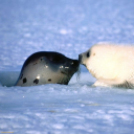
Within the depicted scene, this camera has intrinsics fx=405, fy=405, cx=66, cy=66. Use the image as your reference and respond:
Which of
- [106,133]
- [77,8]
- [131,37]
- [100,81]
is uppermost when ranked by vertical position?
[77,8]

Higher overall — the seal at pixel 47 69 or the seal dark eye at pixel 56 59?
the seal dark eye at pixel 56 59

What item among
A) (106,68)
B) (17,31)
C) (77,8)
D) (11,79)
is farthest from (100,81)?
(77,8)

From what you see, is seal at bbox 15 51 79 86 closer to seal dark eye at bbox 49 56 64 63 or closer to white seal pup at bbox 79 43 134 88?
seal dark eye at bbox 49 56 64 63

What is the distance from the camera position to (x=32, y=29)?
11.8 m

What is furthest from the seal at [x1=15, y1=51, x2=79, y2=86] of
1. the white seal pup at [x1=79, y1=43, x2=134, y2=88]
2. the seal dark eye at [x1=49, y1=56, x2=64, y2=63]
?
the white seal pup at [x1=79, y1=43, x2=134, y2=88]

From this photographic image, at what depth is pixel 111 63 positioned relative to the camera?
4742 millimetres

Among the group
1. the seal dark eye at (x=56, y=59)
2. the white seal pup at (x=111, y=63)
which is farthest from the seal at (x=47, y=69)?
the white seal pup at (x=111, y=63)

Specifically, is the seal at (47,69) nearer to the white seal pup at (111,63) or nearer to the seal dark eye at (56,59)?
the seal dark eye at (56,59)

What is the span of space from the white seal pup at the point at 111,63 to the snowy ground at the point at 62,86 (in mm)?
182

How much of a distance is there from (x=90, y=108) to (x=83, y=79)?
2406 millimetres

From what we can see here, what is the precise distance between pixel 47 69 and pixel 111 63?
893 mm

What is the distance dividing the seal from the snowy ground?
0.22 meters

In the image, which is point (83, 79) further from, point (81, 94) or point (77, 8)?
point (77, 8)

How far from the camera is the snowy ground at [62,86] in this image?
2.74m
